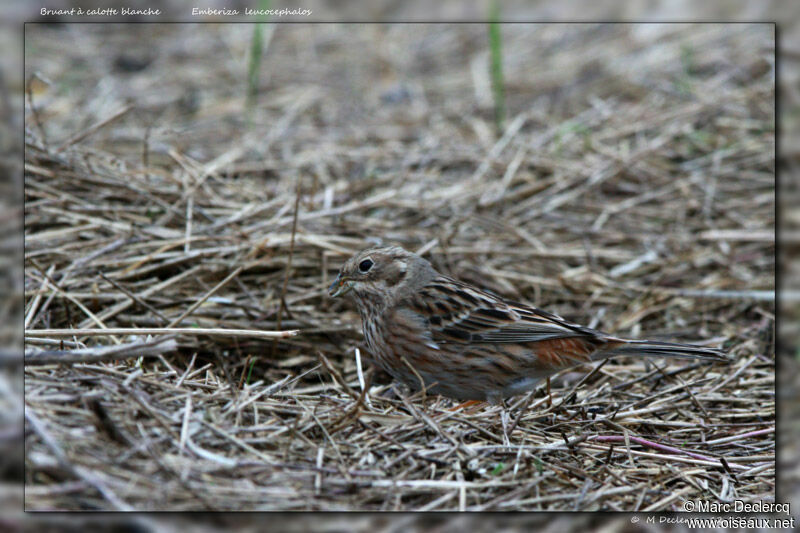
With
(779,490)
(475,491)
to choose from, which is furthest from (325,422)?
(779,490)

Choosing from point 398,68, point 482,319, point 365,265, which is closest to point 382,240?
point 365,265

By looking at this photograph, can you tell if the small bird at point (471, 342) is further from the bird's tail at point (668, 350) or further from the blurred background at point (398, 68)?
the blurred background at point (398, 68)

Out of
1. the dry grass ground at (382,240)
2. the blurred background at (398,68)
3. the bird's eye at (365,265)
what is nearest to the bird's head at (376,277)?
the bird's eye at (365,265)

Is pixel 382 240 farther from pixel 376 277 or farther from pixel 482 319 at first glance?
pixel 482 319

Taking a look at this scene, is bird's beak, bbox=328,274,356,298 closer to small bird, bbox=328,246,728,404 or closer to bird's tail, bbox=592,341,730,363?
small bird, bbox=328,246,728,404

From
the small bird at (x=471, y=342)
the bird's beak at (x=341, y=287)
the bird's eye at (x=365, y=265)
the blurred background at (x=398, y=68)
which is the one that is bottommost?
the small bird at (x=471, y=342)

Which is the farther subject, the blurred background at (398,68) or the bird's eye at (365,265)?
the blurred background at (398,68)

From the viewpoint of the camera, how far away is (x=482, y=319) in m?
4.43

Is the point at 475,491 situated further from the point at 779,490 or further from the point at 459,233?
the point at 459,233

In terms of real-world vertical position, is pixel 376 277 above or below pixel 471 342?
above

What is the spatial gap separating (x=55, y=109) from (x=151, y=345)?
196 inches

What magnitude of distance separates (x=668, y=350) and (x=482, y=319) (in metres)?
1.01

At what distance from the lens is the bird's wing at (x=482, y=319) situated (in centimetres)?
431

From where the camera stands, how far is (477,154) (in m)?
7.09
